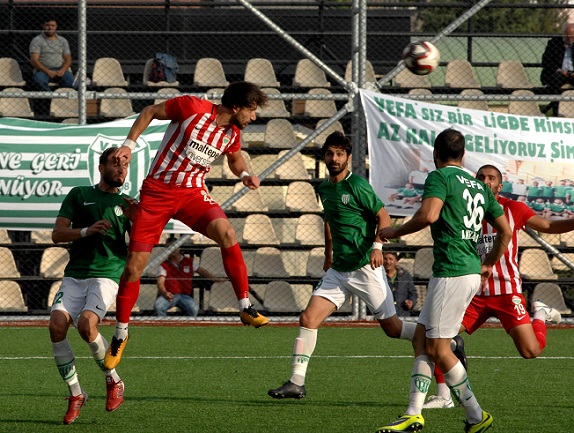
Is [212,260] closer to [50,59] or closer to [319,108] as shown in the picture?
[319,108]

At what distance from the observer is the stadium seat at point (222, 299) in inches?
590

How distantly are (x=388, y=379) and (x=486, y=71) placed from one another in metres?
17.1

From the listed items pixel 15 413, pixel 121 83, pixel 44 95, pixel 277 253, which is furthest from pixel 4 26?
pixel 15 413

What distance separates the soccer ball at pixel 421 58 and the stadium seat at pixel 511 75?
512 centimetres

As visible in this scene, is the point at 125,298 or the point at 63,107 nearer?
the point at 125,298

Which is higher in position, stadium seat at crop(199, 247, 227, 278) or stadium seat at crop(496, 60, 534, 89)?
stadium seat at crop(496, 60, 534, 89)

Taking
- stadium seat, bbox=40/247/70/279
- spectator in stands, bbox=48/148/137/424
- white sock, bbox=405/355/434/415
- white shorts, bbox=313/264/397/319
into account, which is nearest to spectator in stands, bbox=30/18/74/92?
stadium seat, bbox=40/247/70/279

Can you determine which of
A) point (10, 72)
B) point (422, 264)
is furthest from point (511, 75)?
point (10, 72)

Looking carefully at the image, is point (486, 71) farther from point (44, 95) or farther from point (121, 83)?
point (44, 95)

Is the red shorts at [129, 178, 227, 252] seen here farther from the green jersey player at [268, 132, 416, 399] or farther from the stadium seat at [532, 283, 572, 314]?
the stadium seat at [532, 283, 572, 314]

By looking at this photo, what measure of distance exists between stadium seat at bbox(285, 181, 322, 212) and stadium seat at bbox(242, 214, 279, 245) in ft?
1.29

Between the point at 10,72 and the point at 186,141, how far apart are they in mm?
9460

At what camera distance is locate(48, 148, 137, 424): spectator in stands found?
25.0 feet

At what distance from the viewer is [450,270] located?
6750mm
